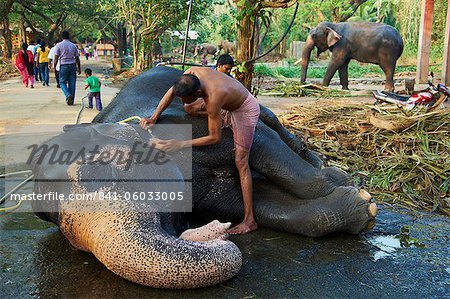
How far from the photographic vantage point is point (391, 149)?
226 inches

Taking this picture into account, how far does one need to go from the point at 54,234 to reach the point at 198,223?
0.95m

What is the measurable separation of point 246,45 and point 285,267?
4.54 m

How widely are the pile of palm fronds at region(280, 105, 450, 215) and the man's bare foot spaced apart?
146cm

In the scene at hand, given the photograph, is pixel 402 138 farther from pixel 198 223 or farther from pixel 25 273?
pixel 25 273

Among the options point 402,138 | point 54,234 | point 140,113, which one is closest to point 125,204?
point 54,234

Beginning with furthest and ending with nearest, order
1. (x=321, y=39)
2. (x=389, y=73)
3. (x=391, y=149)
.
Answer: (x=321, y=39) < (x=389, y=73) < (x=391, y=149)

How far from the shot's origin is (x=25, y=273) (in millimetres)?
2838

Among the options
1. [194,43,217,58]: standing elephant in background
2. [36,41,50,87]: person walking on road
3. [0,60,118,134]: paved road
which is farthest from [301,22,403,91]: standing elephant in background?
[194,43,217,58]: standing elephant in background

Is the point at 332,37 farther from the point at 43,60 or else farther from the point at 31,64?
the point at 31,64

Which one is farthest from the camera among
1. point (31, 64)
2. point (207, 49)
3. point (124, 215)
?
point (207, 49)

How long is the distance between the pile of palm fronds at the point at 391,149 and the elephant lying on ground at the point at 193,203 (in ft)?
2.75

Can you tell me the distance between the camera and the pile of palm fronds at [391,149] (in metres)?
4.75

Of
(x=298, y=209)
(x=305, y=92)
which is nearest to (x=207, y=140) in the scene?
(x=298, y=209)

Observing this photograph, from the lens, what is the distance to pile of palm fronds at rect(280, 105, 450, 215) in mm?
4754
